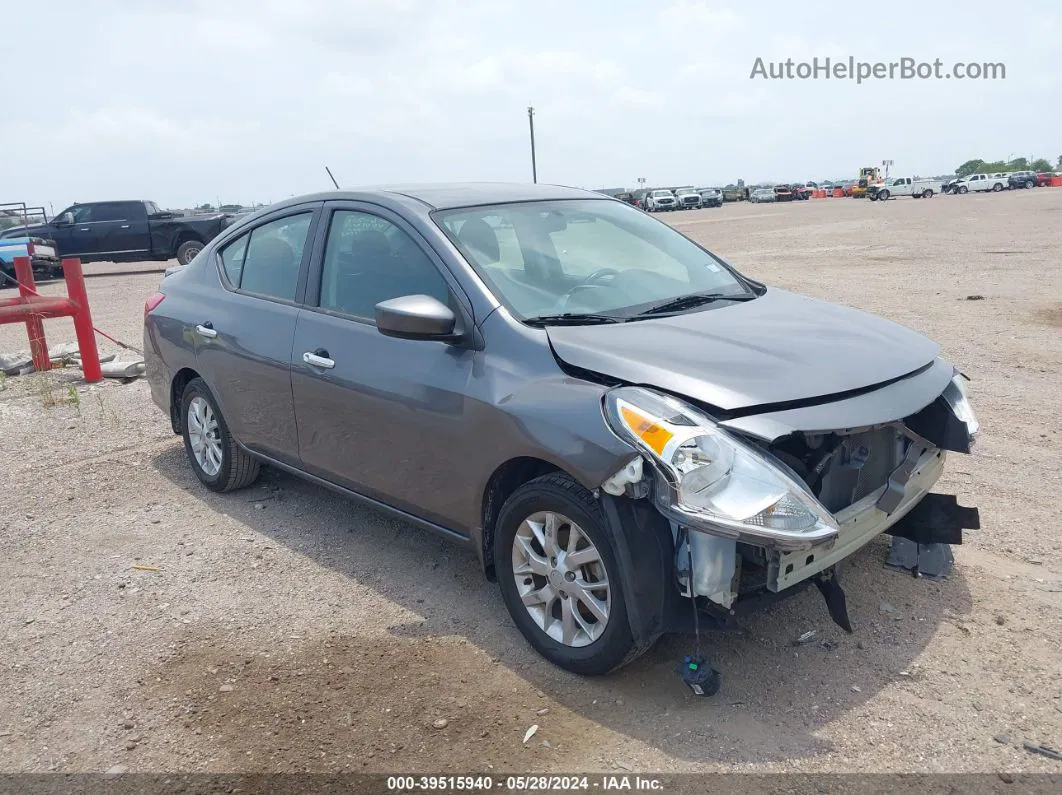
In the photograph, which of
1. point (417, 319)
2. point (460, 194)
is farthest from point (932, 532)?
point (460, 194)

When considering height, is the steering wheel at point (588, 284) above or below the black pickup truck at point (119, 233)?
below

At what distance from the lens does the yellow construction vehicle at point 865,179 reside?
Result: 246 ft

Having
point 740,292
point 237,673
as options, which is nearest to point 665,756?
point 237,673

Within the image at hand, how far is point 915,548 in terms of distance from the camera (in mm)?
4090

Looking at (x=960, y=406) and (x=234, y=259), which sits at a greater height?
(x=234, y=259)

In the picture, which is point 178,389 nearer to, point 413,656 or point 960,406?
point 413,656

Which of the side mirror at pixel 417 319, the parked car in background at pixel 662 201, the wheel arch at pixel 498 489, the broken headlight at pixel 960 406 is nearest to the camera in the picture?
the wheel arch at pixel 498 489

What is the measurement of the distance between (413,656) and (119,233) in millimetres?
21710

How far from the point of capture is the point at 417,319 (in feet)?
11.8

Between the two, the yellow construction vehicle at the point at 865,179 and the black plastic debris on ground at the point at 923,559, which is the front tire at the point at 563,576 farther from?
the yellow construction vehicle at the point at 865,179

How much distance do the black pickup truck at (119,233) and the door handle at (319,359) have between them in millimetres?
19484

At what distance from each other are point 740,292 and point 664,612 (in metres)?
1.93

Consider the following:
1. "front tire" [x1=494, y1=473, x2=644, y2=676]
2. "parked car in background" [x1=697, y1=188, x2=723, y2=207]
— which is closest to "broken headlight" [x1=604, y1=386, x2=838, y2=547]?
"front tire" [x1=494, y1=473, x2=644, y2=676]

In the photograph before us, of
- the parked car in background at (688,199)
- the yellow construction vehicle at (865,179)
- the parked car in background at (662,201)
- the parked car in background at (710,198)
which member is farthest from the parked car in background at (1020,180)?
the parked car in background at (662,201)
